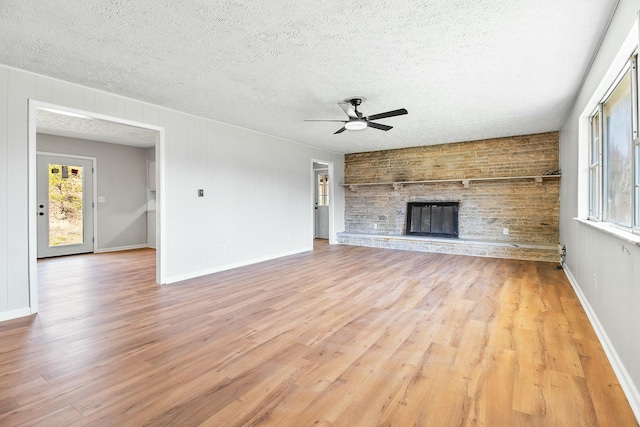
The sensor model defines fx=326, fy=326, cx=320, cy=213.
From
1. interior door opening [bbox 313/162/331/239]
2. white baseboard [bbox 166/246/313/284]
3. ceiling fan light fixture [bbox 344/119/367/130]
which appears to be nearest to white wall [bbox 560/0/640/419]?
ceiling fan light fixture [bbox 344/119/367/130]

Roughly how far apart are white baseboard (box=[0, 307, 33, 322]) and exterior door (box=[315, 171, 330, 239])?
22.7ft

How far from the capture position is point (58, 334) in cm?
265

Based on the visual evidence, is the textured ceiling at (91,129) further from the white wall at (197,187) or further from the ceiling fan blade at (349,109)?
the ceiling fan blade at (349,109)

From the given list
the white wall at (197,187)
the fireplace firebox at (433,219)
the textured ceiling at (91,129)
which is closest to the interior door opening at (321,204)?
the white wall at (197,187)

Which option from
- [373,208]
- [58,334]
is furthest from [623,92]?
[373,208]

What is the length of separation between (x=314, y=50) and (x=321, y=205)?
6.82 metres

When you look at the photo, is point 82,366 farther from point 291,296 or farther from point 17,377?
point 291,296

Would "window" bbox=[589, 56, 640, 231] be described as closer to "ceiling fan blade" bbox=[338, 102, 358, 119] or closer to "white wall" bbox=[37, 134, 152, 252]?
"ceiling fan blade" bbox=[338, 102, 358, 119]

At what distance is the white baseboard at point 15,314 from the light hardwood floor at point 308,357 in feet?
0.51

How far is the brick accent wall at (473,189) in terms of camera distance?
6.16 metres

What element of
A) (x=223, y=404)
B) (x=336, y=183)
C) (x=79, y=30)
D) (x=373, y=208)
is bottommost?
(x=223, y=404)

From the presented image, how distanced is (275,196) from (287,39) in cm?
391

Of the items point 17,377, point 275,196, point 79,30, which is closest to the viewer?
point 17,377

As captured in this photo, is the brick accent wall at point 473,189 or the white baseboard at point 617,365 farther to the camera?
the brick accent wall at point 473,189
